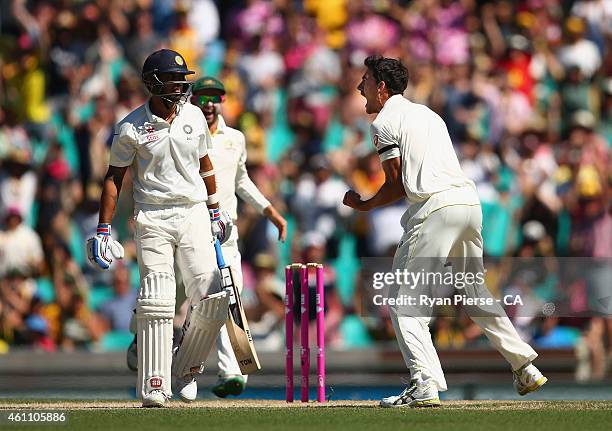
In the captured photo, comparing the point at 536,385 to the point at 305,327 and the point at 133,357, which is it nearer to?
the point at 305,327

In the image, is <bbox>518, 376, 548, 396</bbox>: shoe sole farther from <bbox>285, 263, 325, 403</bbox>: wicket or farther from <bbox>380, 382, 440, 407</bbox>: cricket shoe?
<bbox>285, 263, 325, 403</bbox>: wicket

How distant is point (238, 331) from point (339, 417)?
4.56ft

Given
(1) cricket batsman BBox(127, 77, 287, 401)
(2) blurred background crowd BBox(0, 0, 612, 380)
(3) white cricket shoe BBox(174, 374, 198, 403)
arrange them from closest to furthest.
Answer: (3) white cricket shoe BBox(174, 374, 198, 403)
(1) cricket batsman BBox(127, 77, 287, 401)
(2) blurred background crowd BBox(0, 0, 612, 380)

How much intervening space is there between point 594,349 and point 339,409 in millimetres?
4691

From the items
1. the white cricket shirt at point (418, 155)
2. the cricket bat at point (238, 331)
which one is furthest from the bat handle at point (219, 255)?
the white cricket shirt at point (418, 155)

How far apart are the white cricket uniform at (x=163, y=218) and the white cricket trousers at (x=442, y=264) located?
136 centimetres

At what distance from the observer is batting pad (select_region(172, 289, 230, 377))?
9.91 metres

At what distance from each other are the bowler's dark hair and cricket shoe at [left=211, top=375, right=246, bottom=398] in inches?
101

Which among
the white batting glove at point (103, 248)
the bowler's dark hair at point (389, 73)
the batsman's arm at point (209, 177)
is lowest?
the white batting glove at point (103, 248)

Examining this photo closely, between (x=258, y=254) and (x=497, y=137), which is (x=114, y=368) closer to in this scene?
(x=258, y=254)

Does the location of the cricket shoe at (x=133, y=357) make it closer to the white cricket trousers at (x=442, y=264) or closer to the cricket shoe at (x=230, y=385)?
the cricket shoe at (x=230, y=385)

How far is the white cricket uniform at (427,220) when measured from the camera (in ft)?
30.7

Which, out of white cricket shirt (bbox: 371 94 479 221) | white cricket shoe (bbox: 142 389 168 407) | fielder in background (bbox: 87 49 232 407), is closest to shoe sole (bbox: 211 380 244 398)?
fielder in background (bbox: 87 49 232 407)

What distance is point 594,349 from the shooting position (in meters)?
13.7
